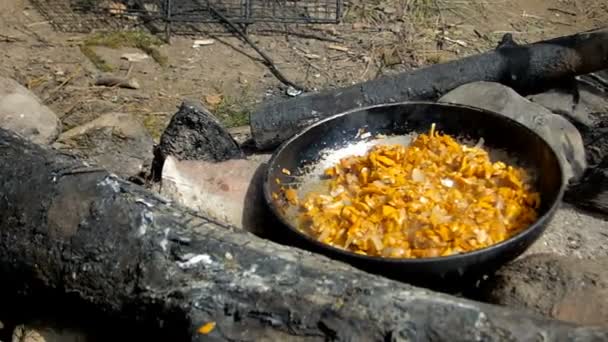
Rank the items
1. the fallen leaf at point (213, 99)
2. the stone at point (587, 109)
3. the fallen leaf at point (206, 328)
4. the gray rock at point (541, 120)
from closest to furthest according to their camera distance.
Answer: the fallen leaf at point (206, 328), the gray rock at point (541, 120), the stone at point (587, 109), the fallen leaf at point (213, 99)

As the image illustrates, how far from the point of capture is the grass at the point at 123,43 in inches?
273

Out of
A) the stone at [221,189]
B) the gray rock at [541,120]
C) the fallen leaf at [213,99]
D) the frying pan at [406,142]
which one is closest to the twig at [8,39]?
the fallen leaf at [213,99]

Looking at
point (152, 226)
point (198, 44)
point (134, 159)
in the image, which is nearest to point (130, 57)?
point (198, 44)

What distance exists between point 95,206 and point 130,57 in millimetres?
3493

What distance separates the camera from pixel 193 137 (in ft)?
15.6

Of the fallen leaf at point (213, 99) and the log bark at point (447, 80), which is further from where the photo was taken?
the fallen leaf at point (213, 99)

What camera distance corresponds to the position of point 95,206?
3648 mm

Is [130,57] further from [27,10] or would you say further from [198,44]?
[27,10]

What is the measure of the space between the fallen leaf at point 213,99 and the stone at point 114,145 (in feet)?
3.82

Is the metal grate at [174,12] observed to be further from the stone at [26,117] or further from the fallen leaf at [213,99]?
the stone at [26,117]

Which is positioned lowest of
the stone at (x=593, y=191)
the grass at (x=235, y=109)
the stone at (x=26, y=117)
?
the grass at (x=235, y=109)

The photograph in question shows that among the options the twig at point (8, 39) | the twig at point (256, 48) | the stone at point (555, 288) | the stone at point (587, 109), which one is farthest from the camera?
the twig at point (8, 39)

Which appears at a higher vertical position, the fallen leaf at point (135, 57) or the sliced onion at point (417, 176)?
the sliced onion at point (417, 176)

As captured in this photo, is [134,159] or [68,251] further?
[134,159]
